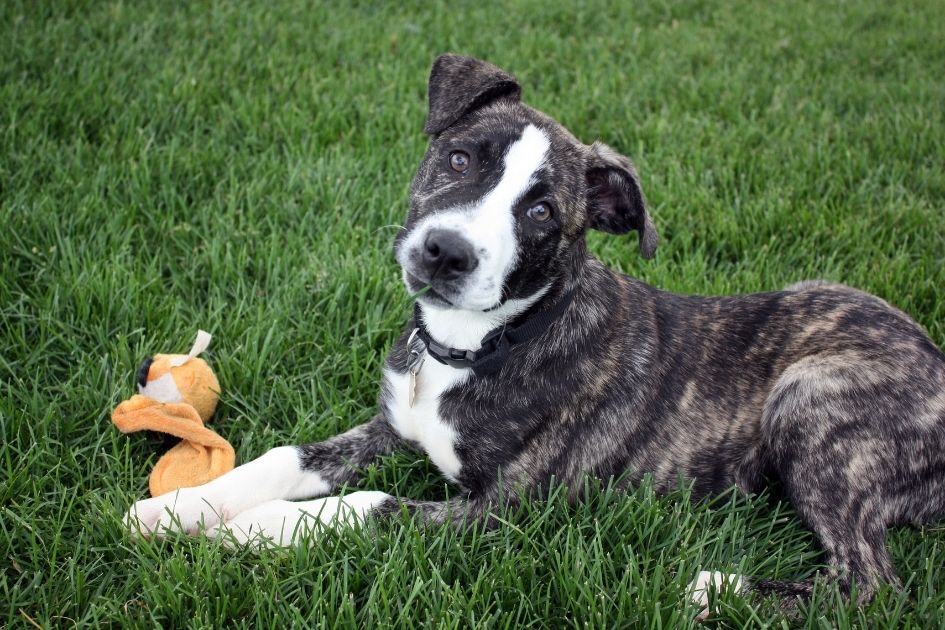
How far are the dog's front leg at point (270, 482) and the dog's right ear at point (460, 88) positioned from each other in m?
1.25

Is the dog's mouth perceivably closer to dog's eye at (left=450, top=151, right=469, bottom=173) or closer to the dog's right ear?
dog's eye at (left=450, top=151, right=469, bottom=173)

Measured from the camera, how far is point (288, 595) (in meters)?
2.84

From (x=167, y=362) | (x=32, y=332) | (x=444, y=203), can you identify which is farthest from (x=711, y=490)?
(x=32, y=332)

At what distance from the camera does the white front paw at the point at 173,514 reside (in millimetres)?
3053

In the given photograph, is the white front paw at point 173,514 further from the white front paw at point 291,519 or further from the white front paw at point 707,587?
the white front paw at point 707,587

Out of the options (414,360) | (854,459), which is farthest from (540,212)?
(854,459)

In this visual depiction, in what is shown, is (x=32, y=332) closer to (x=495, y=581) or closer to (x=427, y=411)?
(x=427, y=411)

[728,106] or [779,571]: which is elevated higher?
[728,106]

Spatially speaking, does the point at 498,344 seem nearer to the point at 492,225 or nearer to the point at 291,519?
the point at 492,225

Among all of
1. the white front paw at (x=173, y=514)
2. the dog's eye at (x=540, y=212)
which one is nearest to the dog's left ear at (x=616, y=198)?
the dog's eye at (x=540, y=212)

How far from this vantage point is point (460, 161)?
330cm

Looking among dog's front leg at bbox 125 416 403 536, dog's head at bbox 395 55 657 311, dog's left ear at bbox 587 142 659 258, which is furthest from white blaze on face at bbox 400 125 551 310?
dog's front leg at bbox 125 416 403 536

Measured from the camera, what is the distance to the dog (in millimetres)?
3156

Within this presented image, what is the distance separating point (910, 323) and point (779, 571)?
1221 millimetres
